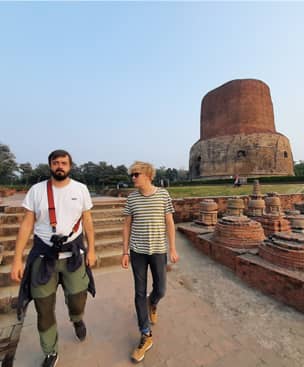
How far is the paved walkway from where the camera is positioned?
1477 millimetres

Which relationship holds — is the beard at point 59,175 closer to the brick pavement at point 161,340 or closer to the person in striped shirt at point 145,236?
the person in striped shirt at point 145,236

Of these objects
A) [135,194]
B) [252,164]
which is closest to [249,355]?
[135,194]

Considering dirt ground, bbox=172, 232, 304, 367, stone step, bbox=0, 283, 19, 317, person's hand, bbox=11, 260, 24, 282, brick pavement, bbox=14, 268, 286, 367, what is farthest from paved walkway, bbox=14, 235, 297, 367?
person's hand, bbox=11, 260, 24, 282

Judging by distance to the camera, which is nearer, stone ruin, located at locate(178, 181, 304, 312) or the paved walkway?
the paved walkway

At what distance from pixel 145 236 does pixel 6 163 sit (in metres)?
35.6

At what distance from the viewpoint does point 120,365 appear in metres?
1.44

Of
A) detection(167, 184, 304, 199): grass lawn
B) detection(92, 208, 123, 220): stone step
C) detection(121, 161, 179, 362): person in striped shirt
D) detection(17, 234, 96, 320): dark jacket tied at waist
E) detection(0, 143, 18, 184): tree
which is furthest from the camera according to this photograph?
detection(0, 143, 18, 184): tree

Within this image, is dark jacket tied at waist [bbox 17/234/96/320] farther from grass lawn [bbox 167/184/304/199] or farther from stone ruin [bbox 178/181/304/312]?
grass lawn [bbox 167/184/304/199]

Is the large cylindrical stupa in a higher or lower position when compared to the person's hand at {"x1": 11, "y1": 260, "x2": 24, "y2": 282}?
higher

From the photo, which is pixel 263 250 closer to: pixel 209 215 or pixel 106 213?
pixel 209 215

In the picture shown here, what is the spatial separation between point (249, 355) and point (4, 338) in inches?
83.0

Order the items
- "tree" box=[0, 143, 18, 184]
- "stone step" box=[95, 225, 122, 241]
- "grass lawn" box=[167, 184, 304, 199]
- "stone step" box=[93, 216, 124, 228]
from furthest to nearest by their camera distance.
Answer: "tree" box=[0, 143, 18, 184] → "grass lawn" box=[167, 184, 304, 199] → "stone step" box=[93, 216, 124, 228] → "stone step" box=[95, 225, 122, 241]

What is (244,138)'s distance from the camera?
2417 cm

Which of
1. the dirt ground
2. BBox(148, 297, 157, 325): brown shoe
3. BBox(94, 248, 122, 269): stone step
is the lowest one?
the dirt ground
